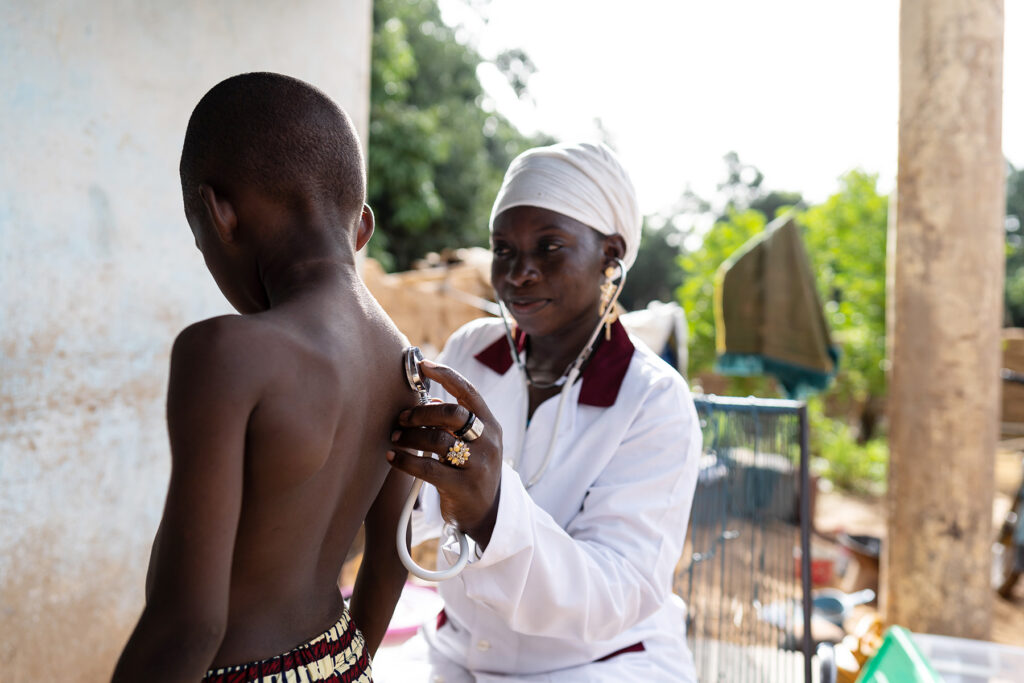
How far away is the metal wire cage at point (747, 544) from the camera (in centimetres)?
269

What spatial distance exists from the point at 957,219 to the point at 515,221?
2486mm

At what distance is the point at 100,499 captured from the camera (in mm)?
2795

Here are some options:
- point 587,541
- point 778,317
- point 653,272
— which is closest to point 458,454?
point 587,541

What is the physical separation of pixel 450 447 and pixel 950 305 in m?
3.10

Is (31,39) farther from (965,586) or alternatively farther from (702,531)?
(965,586)

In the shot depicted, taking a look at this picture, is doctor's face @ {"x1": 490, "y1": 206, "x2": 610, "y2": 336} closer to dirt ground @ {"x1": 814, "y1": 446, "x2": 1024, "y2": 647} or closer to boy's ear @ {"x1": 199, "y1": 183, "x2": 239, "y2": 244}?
boy's ear @ {"x1": 199, "y1": 183, "x2": 239, "y2": 244}

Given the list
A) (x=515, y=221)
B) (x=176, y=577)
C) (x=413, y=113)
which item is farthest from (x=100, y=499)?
(x=413, y=113)

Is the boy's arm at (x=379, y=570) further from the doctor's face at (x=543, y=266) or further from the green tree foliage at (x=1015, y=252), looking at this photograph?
the green tree foliage at (x=1015, y=252)

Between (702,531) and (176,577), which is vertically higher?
(176,577)

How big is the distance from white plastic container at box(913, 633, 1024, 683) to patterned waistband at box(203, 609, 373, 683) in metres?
2.39

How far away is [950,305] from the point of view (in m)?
3.48

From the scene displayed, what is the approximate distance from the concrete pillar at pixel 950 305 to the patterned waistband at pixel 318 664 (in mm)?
3102

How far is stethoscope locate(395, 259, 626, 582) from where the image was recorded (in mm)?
1280

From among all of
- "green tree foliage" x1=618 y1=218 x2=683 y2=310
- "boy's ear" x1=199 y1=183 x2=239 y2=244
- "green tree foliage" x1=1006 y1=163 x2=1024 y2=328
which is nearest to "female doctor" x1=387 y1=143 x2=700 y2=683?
"boy's ear" x1=199 y1=183 x2=239 y2=244
